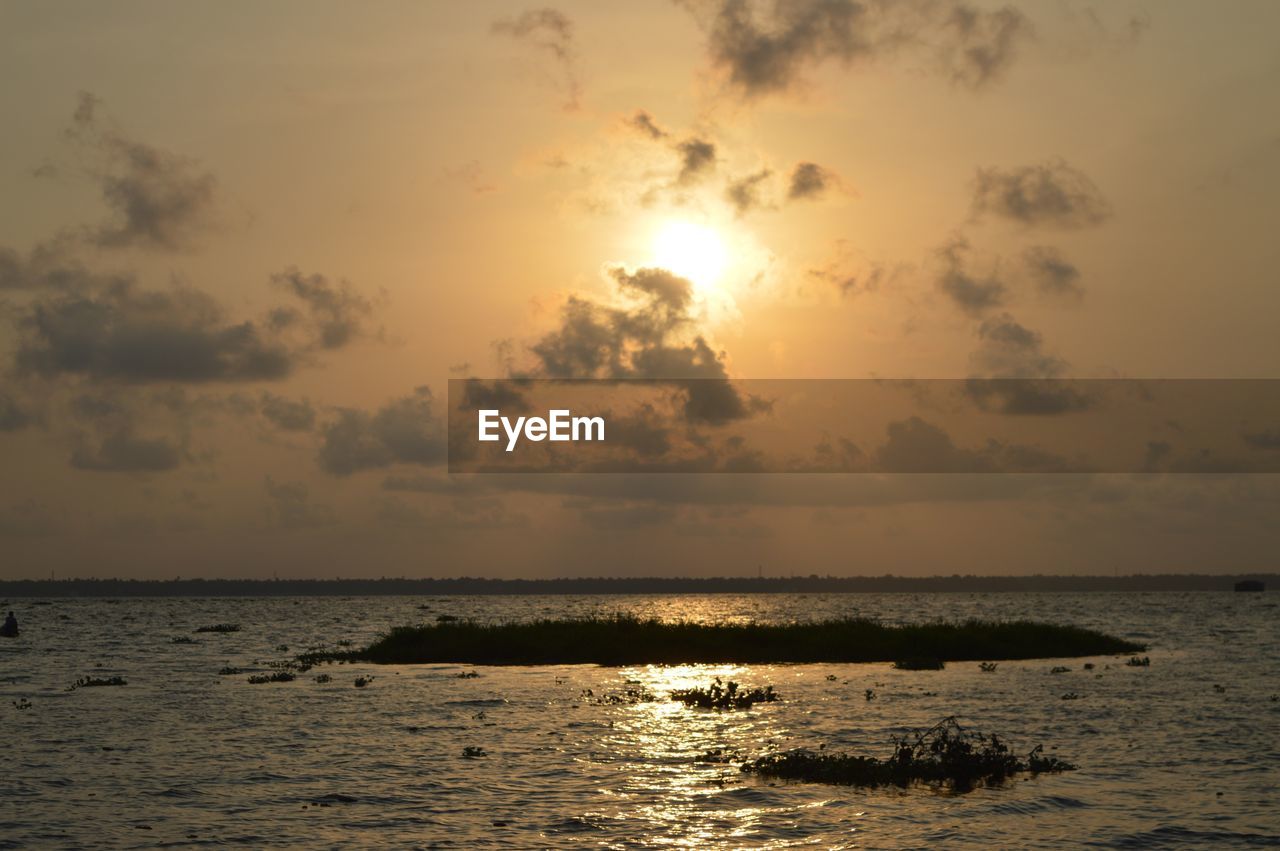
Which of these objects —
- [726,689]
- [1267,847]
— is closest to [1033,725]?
[726,689]

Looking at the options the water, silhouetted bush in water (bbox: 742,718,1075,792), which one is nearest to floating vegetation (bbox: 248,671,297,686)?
the water

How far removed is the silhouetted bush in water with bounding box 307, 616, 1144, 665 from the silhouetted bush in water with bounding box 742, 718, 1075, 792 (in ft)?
139

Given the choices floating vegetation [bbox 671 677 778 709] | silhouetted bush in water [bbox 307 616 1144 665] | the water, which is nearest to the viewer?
the water

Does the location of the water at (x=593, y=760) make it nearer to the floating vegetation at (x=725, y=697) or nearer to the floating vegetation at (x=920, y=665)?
the floating vegetation at (x=725, y=697)

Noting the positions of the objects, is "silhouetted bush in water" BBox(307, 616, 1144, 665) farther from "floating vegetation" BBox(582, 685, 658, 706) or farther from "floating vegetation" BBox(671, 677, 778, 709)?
"floating vegetation" BBox(671, 677, 778, 709)

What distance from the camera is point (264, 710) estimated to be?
188 feet

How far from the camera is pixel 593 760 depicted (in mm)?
42906

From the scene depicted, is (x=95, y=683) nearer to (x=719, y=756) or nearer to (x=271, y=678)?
(x=271, y=678)

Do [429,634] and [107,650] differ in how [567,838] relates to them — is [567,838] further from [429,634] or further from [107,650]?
[107,650]

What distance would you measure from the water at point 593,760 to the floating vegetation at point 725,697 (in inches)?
46.3

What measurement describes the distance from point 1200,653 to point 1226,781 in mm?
60649

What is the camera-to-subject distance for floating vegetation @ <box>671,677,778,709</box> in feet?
187

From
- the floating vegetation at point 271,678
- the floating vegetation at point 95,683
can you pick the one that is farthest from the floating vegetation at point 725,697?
the floating vegetation at point 95,683

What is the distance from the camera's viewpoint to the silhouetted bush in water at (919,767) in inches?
1534
